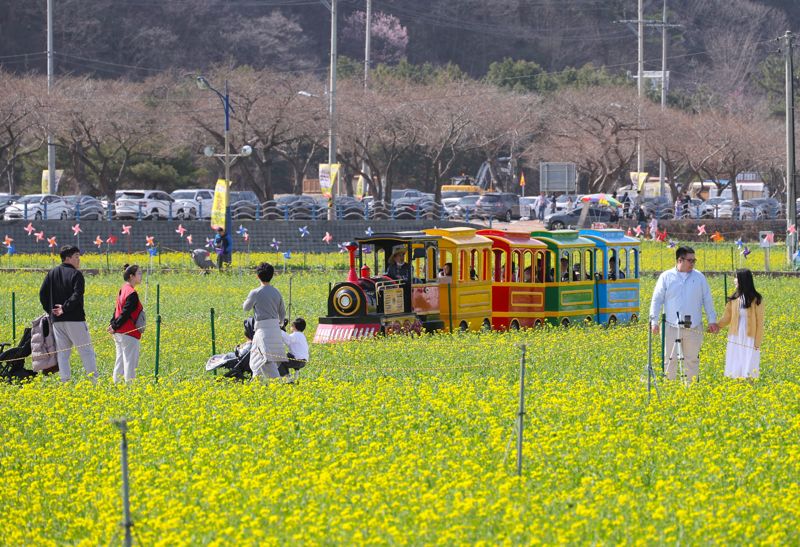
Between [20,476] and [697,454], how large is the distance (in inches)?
226

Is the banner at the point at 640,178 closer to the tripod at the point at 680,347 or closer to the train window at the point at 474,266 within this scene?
the train window at the point at 474,266

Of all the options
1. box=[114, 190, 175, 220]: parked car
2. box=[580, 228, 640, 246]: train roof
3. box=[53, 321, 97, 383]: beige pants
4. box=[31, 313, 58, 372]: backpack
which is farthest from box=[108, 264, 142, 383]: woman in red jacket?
box=[114, 190, 175, 220]: parked car

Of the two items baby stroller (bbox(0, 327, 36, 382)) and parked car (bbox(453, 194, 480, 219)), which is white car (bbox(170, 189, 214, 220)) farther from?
baby stroller (bbox(0, 327, 36, 382))

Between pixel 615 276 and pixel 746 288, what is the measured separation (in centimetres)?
1320

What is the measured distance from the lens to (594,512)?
9758 mm

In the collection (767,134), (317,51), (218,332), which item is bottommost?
(218,332)

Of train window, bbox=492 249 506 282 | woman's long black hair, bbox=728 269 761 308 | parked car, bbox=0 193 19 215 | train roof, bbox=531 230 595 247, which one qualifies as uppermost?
parked car, bbox=0 193 19 215

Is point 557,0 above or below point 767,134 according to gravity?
above

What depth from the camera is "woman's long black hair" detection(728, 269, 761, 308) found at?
1623 centimetres

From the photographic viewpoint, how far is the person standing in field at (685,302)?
651 inches

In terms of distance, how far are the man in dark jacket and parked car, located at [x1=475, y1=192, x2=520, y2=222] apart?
50040 millimetres

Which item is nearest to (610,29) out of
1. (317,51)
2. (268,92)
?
(317,51)

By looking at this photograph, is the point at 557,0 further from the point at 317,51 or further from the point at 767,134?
the point at 767,134

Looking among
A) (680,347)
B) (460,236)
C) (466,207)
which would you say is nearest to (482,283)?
(460,236)
